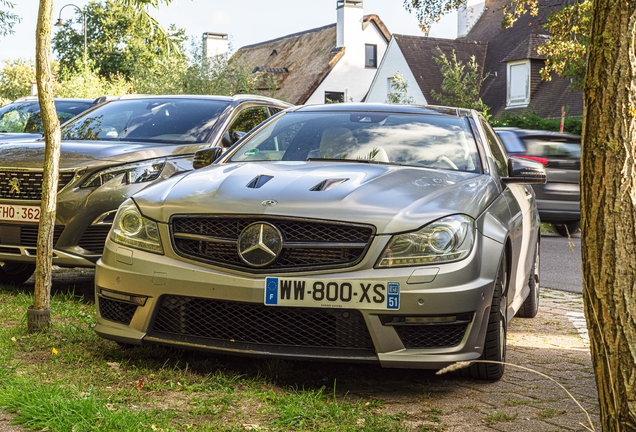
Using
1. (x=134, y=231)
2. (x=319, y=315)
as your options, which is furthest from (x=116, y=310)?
(x=319, y=315)

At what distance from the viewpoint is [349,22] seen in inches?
2048

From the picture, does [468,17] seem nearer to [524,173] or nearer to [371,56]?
[371,56]

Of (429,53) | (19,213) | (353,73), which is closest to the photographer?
(19,213)

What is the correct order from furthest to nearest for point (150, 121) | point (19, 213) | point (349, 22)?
point (349, 22) → point (150, 121) → point (19, 213)

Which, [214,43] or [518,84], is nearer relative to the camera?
[518,84]

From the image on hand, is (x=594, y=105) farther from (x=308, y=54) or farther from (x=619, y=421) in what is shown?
(x=308, y=54)

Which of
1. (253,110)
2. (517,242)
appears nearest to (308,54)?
(253,110)

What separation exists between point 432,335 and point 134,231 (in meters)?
1.67

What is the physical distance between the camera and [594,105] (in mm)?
3020

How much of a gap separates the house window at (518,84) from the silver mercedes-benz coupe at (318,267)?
3414cm

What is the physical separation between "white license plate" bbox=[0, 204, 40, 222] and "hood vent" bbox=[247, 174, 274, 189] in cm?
260

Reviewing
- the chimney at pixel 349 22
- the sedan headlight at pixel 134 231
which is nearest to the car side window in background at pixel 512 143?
the sedan headlight at pixel 134 231

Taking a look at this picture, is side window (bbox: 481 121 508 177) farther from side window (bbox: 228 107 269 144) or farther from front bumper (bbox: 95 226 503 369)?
side window (bbox: 228 107 269 144)

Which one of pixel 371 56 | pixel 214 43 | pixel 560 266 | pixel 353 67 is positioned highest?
pixel 214 43
